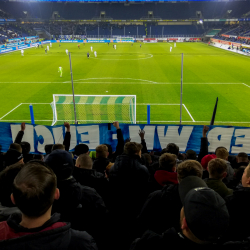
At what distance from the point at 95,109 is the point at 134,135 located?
542 centimetres

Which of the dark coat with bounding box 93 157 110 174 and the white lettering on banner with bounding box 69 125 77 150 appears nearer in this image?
the dark coat with bounding box 93 157 110 174

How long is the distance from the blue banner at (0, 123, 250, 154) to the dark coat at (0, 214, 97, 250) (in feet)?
21.0

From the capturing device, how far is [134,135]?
848 centimetres

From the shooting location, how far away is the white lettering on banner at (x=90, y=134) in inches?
330

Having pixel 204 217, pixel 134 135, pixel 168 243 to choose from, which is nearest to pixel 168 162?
pixel 168 243

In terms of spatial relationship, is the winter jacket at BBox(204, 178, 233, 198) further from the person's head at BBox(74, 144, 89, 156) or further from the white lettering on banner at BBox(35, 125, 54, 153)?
the white lettering on banner at BBox(35, 125, 54, 153)

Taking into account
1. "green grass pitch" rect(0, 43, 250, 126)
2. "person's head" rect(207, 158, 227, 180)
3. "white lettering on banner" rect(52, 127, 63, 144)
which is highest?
"person's head" rect(207, 158, 227, 180)

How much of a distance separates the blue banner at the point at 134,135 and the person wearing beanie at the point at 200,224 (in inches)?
248

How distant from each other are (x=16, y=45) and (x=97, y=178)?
59.4m

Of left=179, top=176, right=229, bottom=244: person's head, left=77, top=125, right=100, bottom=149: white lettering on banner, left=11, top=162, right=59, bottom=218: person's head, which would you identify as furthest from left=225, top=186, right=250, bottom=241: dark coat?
left=77, top=125, right=100, bottom=149: white lettering on banner

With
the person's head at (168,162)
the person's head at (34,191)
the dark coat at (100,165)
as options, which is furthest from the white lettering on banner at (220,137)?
the person's head at (34,191)

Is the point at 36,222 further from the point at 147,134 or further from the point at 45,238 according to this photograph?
the point at 147,134

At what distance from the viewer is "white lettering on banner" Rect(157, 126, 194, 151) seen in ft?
26.9

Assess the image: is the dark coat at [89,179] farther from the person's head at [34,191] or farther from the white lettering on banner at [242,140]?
the white lettering on banner at [242,140]
